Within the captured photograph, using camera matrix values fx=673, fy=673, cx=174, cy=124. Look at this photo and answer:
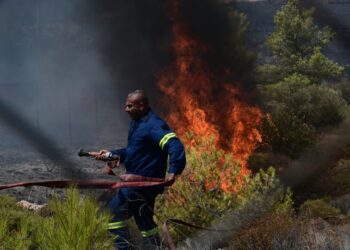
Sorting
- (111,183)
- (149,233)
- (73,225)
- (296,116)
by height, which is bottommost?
(296,116)

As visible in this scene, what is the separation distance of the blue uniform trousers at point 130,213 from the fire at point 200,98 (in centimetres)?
913

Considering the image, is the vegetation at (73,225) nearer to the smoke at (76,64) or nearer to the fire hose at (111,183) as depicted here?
the fire hose at (111,183)

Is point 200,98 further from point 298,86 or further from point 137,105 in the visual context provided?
point 137,105

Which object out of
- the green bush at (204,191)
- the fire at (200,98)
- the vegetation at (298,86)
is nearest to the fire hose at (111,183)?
the green bush at (204,191)

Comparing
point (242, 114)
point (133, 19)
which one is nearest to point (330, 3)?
point (133, 19)

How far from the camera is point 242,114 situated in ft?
63.0

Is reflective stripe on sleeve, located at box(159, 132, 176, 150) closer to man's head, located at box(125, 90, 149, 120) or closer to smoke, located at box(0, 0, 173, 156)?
man's head, located at box(125, 90, 149, 120)

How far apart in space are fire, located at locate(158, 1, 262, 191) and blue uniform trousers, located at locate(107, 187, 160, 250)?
9.13m

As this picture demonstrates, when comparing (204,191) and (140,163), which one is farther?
(204,191)

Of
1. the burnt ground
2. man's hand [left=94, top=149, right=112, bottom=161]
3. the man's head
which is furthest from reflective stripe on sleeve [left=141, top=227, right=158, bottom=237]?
the burnt ground

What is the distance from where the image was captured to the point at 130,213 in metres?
6.78

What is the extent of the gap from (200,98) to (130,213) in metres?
14.0

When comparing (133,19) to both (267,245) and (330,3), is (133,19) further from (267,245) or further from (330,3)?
(267,245)

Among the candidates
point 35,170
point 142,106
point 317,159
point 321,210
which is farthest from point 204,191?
point 317,159
